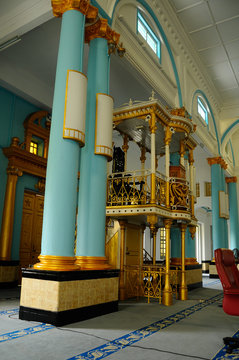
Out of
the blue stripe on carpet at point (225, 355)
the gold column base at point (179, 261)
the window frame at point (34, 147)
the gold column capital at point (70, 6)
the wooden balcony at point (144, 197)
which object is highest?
the gold column capital at point (70, 6)

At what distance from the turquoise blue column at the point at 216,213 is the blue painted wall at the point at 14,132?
9.53m

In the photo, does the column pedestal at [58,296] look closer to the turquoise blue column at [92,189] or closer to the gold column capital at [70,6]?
the turquoise blue column at [92,189]

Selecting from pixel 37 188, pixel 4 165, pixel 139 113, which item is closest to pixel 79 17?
pixel 139 113

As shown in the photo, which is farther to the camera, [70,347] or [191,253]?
[191,253]

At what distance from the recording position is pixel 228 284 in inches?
146

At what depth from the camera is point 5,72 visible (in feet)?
31.2

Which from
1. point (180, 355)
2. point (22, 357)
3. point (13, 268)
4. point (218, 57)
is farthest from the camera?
point (218, 57)

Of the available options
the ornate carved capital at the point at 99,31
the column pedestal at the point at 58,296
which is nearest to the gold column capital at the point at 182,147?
the ornate carved capital at the point at 99,31

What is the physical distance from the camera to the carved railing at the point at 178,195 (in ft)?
25.7

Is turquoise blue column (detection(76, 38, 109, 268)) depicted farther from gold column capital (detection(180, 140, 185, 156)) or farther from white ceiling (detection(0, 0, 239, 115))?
gold column capital (detection(180, 140, 185, 156))

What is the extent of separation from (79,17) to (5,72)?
177 inches

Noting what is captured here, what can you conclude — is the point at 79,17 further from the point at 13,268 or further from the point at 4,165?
the point at 13,268

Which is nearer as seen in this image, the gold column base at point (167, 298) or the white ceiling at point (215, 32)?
the gold column base at point (167, 298)

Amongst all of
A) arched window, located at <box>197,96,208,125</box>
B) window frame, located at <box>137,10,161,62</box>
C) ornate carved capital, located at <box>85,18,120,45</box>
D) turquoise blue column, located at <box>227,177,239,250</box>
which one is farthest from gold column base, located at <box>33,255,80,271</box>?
turquoise blue column, located at <box>227,177,239,250</box>
